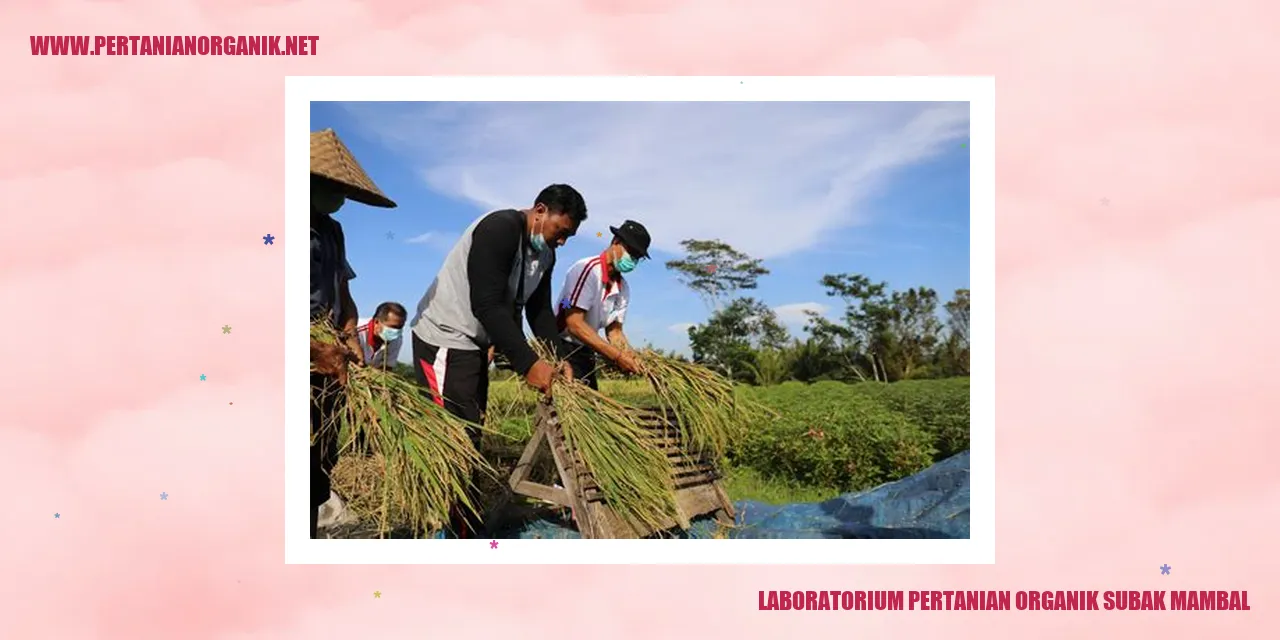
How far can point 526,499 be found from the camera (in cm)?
408

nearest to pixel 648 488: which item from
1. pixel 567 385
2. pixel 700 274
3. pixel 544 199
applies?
pixel 567 385

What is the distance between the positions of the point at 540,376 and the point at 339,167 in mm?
1342

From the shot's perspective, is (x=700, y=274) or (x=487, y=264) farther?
(x=700, y=274)

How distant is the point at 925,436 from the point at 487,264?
3.27 meters

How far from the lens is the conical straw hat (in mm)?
3383

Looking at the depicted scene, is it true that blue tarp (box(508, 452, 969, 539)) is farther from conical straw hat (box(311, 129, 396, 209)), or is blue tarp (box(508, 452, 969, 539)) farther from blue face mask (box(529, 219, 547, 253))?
conical straw hat (box(311, 129, 396, 209))

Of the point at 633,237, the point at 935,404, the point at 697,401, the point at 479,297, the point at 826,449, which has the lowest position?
the point at 826,449

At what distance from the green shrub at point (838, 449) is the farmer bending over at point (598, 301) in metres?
1.37

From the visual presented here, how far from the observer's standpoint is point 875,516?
4.07 meters

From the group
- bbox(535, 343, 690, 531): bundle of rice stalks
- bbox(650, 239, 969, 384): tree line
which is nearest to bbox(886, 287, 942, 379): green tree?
bbox(650, 239, 969, 384): tree line

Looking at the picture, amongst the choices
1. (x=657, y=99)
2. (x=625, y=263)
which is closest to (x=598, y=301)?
(x=625, y=263)

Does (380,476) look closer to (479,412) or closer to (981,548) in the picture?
(479,412)

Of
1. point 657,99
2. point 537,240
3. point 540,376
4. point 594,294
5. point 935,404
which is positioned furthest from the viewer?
point 935,404

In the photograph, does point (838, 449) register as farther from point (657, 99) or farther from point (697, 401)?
point (657, 99)
